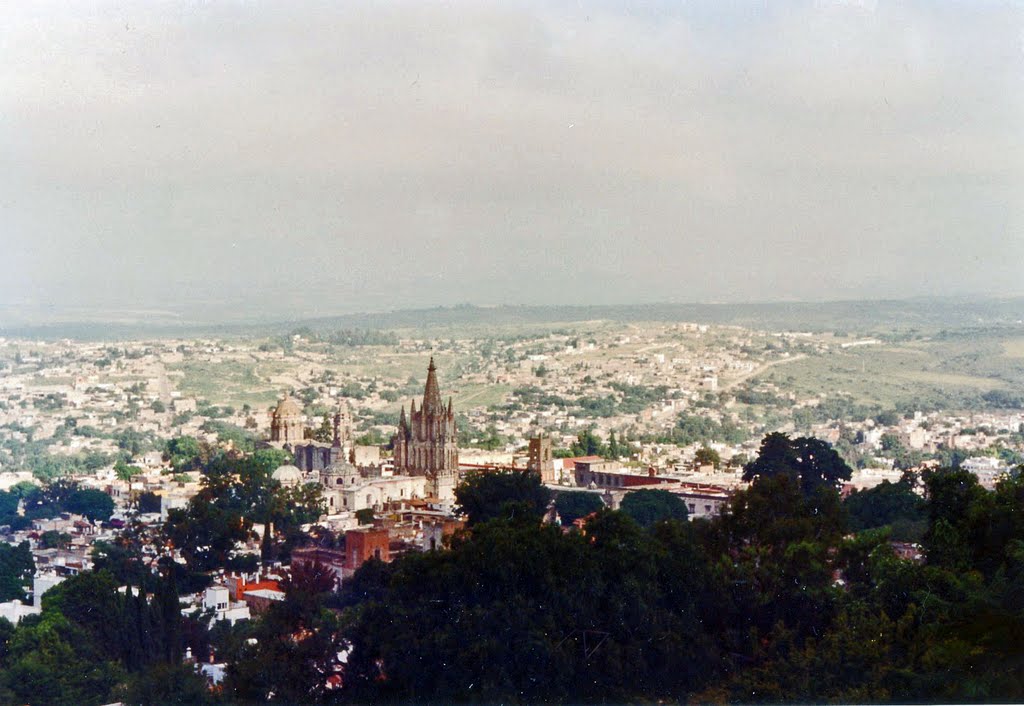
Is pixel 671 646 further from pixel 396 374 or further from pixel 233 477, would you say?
pixel 396 374

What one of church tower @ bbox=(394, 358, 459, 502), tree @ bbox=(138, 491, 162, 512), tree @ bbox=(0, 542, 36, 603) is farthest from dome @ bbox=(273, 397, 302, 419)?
tree @ bbox=(0, 542, 36, 603)

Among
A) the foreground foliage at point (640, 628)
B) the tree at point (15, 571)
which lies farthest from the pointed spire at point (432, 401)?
the foreground foliage at point (640, 628)

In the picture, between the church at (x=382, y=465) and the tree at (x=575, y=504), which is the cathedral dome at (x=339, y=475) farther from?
the tree at (x=575, y=504)

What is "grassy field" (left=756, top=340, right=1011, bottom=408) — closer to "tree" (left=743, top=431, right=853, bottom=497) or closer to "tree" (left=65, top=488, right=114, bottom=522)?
"tree" (left=743, top=431, right=853, bottom=497)

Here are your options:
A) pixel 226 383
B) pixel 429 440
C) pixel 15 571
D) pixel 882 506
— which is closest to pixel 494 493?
pixel 882 506

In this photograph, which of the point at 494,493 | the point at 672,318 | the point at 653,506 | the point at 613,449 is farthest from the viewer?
the point at 613,449

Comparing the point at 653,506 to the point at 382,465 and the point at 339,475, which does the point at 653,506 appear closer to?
the point at 339,475
